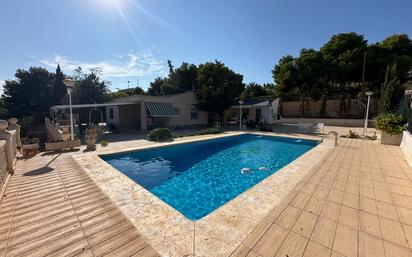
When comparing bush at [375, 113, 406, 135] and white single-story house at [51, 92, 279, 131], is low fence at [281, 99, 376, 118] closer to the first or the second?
white single-story house at [51, 92, 279, 131]

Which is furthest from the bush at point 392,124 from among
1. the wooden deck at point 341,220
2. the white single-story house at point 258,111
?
the white single-story house at point 258,111

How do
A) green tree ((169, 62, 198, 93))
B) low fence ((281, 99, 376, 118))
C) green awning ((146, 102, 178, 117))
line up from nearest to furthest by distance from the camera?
green awning ((146, 102, 178, 117)), low fence ((281, 99, 376, 118)), green tree ((169, 62, 198, 93))

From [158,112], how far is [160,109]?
0.68 meters

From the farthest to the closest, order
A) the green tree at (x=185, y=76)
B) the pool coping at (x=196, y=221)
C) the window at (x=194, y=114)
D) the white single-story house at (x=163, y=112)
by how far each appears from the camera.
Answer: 1. the green tree at (x=185, y=76)
2. the window at (x=194, y=114)
3. the white single-story house at (x=163, y=112)
4. the pool coping at (x=196, y=221)

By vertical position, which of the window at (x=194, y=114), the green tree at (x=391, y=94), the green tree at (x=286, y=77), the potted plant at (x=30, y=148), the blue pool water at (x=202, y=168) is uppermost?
the green tree at (x=286, y=77)

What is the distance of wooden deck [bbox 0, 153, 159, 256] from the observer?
9.66 feet

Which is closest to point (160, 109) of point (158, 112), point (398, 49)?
point (158, 112)

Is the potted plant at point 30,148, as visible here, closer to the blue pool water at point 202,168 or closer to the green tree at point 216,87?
the blue pool water at point 202,168

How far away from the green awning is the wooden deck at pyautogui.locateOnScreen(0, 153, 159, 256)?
1464 cm

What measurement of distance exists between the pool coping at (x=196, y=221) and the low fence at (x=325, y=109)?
28.7 m

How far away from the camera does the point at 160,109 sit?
2128cm

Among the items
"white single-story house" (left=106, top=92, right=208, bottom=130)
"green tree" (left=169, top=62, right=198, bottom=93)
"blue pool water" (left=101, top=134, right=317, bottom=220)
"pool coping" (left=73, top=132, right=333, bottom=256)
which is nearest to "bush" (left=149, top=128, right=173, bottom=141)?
"blue pool water" (left=101, top=134, right=317, bottom=220)

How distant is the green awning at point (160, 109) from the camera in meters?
20.3

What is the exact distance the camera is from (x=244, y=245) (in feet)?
9.96
